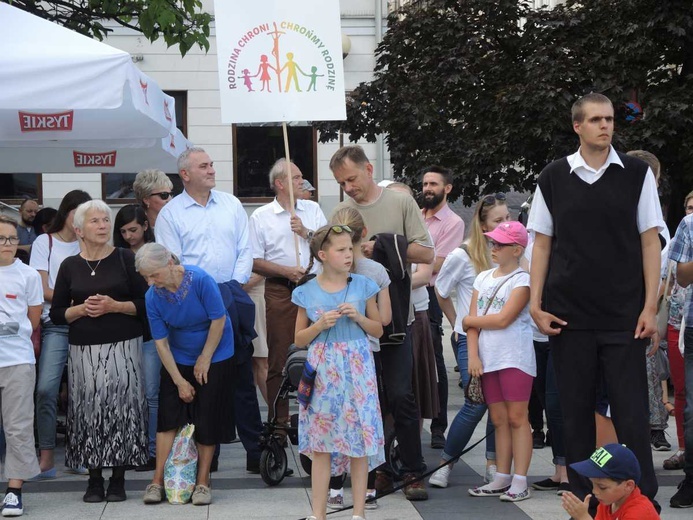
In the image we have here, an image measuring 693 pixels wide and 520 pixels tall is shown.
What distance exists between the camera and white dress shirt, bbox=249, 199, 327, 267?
8688 mm

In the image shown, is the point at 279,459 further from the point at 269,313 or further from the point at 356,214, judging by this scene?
the point at 356,214

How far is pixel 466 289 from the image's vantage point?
26.7ft

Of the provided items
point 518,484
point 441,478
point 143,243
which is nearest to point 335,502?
point 441,478

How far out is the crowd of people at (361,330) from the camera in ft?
18.7

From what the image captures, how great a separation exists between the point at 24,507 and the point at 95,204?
1.86 m

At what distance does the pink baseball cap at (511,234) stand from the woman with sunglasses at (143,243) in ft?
8.01

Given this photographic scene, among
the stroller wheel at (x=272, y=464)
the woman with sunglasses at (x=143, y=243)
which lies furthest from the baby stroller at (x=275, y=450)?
the woman with sunglasses at (x=143, y=243)

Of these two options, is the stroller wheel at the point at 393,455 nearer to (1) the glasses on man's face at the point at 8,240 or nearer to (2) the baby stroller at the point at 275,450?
(2) the baby stroller at the point at 275,450

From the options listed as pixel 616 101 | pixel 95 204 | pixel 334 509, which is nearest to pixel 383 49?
pixel 616 101

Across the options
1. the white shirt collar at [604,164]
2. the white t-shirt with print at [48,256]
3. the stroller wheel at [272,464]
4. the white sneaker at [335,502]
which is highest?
the white shirt collar at [604,164]

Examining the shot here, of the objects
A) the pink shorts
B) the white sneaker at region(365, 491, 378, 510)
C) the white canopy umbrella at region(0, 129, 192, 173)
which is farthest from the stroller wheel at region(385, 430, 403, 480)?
the white canopy umbrella at region(0, 129, 192, 173)

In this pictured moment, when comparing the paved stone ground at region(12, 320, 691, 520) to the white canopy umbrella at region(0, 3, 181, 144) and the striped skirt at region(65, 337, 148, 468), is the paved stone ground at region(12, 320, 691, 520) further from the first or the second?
the white canopy umbrella at region(0, 3, 181, 144)

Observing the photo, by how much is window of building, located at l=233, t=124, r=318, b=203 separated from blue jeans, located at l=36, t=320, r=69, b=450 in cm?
1568

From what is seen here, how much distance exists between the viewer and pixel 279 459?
25.0 ft
